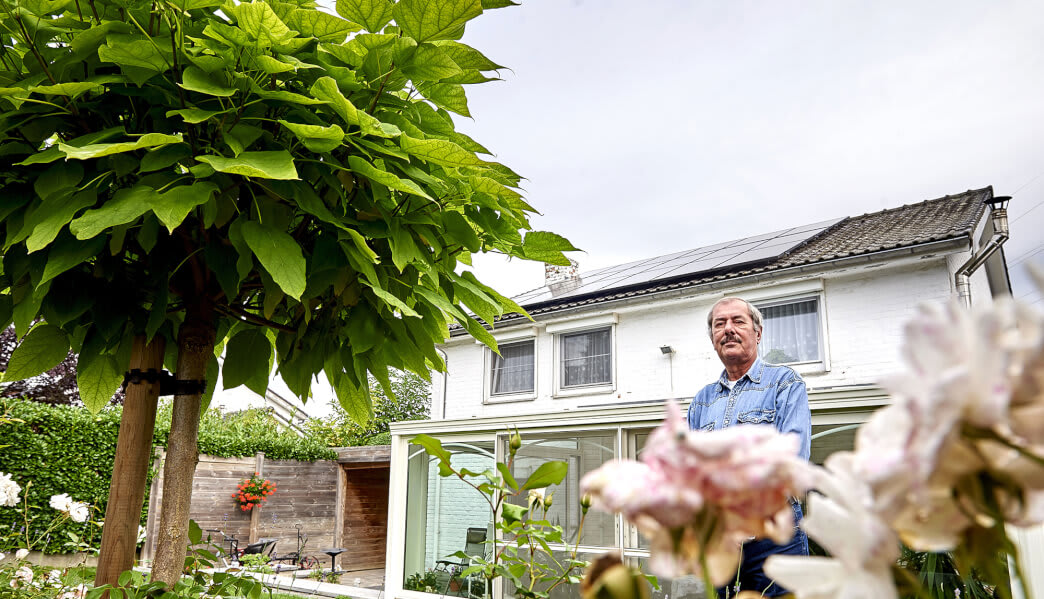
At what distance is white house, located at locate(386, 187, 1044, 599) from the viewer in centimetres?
661

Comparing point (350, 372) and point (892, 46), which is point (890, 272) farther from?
point (350, 372)

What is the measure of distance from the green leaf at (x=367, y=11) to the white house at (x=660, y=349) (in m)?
4.89

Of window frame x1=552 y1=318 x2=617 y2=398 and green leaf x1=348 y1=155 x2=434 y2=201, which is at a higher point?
window frame x1=552 y1=318 x2=617 y2=398

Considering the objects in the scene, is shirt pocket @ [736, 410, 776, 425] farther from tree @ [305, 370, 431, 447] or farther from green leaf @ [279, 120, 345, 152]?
tree @ [305, 370, 431, 447]

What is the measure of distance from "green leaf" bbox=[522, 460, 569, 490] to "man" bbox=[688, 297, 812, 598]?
1.12 m

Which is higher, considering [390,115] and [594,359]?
[594,359]

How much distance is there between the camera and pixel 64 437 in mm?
8227

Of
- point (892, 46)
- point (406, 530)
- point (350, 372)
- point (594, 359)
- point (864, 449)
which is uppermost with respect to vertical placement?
point (892, 46)

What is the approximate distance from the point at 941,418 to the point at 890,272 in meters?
8.10

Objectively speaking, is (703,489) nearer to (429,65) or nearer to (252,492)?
(429,65)

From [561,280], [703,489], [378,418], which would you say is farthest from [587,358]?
[378,418]

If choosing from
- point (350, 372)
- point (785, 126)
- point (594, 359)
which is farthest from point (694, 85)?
point (350, 372)

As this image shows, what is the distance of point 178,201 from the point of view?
0.97m

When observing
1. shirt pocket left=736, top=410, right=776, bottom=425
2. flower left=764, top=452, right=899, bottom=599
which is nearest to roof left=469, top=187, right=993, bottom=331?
shirt pocket left=736, top=410, right=776, bottom=425
